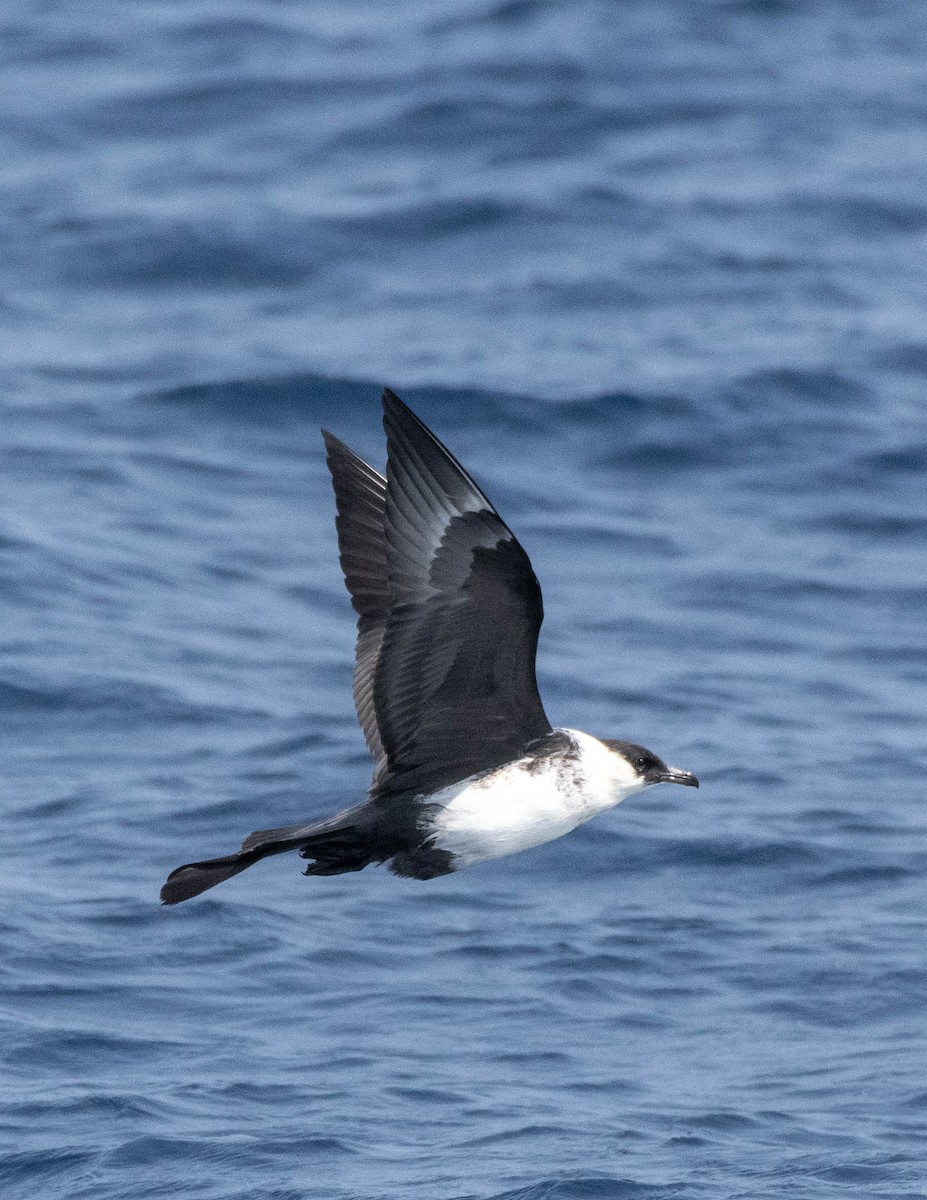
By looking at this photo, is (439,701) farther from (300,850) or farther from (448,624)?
(300,850)

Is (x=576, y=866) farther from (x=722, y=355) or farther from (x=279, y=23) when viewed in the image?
(x=279, y=23)

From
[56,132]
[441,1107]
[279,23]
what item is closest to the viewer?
[441,1107]

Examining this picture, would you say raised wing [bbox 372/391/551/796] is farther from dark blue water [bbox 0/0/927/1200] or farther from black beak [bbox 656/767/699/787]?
dark blue water [bbox 0/0/927/1200]

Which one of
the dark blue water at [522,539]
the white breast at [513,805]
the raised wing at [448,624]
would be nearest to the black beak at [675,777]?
the white breast at [513,805]

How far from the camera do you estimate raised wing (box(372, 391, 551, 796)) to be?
271 inches

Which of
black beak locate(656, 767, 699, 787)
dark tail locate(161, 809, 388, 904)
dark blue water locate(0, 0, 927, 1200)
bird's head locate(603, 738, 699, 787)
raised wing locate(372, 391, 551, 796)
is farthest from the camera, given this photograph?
dark blue water locate(0, 0, 927, 1200)

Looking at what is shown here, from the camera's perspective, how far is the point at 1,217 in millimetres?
17078

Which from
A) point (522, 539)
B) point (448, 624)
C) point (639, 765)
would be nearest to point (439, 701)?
point (448, 624)

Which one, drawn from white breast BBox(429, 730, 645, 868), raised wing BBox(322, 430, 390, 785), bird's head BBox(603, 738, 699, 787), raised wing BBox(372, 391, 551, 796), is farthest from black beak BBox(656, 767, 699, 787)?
raised wing BBox(322, 430, 390, 785)

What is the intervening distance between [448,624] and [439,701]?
1.16 ft

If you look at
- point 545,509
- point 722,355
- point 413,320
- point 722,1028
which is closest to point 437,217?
point 413,320

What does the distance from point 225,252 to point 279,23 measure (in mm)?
4125

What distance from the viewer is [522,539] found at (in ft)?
43.6

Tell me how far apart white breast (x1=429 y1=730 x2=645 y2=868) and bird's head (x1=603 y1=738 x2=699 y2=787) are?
0.16 m
